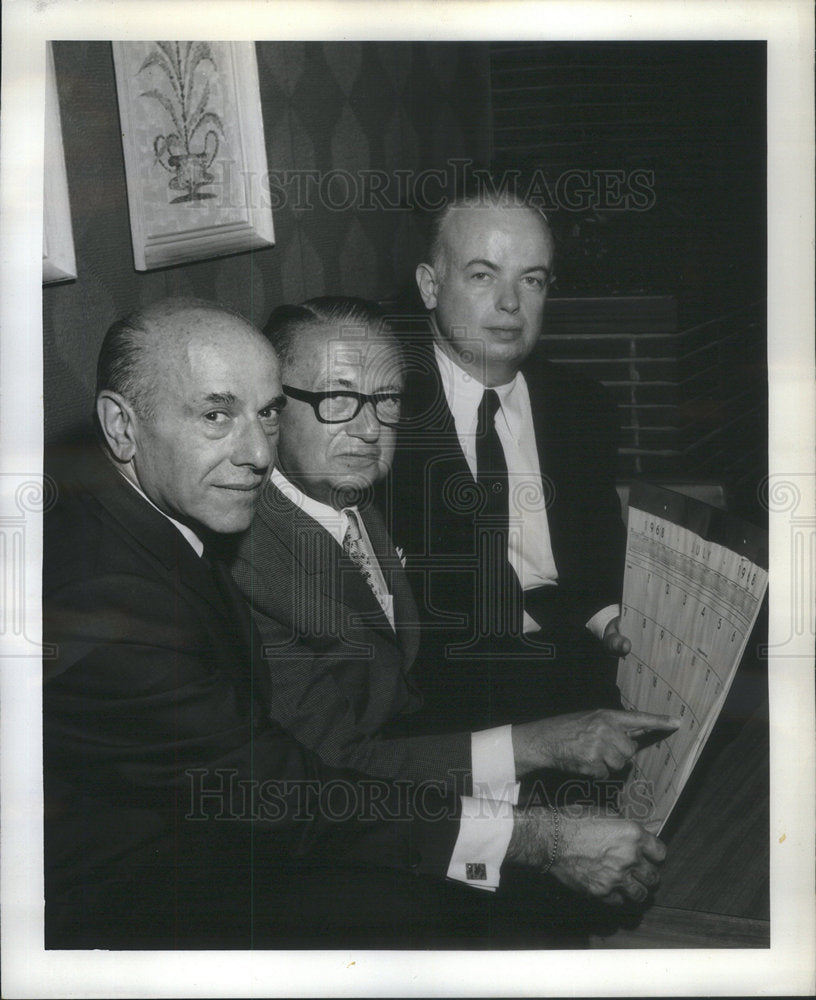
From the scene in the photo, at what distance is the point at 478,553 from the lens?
1.91 meters

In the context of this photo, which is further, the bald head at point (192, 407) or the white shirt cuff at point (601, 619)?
the white shirt cuff at point (601, 619)

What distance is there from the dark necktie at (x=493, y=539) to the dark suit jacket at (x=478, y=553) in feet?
0.06

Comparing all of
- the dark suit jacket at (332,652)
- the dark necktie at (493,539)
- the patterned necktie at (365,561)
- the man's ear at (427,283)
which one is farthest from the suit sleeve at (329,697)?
the man's ear at (427,283)

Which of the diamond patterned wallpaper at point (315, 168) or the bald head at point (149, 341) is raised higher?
the diamond patterned wallpaper at point (315, 168)

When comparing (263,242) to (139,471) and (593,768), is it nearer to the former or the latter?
(139,471)

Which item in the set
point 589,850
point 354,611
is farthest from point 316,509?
point 589,850

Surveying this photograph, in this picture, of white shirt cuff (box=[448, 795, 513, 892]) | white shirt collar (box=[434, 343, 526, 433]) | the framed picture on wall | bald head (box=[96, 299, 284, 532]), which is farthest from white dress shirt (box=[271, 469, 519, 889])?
the framed picture on wall

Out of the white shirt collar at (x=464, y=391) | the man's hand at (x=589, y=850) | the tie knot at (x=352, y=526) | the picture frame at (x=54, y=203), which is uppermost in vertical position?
the picture frame at (x=54, y=203)

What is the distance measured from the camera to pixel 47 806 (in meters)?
1.91

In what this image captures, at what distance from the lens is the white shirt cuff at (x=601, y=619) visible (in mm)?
1924

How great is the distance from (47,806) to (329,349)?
1.04 m

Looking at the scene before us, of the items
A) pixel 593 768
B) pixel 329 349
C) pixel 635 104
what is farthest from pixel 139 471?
pixel 635 104

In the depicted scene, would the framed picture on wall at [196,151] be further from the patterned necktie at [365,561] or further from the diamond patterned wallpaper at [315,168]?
the patterned necktie at [365,561]

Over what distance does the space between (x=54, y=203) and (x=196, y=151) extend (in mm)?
294
